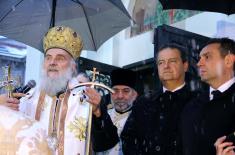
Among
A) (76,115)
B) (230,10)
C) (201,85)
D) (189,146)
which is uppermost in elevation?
(230,10)

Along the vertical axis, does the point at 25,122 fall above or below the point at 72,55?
below

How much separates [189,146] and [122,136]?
72 cm

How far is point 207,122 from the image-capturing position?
140 inches

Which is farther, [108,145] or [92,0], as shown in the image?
[92,0]

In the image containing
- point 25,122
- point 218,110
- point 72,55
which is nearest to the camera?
point 25,122

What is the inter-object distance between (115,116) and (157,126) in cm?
126

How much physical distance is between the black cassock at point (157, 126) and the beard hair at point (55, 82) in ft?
2.18

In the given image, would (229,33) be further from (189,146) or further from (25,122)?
(25,122)

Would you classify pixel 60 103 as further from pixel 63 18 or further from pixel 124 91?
pixel 63 18

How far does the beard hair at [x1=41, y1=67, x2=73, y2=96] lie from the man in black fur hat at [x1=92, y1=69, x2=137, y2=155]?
0.39 m

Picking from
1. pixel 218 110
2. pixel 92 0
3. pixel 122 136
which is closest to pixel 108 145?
pixel 122 136

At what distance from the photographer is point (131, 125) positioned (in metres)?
4.14

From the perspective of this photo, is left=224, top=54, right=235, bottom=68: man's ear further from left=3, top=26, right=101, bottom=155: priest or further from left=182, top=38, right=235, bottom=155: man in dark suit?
left=3, top=26, right=101, bottom=155: priest

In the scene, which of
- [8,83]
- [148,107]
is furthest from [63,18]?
[8,83]
